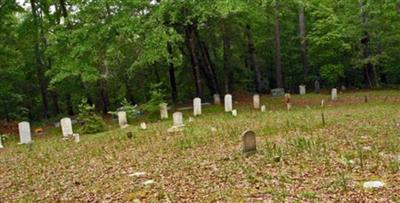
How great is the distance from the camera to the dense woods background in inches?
836

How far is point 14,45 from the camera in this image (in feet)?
99.4

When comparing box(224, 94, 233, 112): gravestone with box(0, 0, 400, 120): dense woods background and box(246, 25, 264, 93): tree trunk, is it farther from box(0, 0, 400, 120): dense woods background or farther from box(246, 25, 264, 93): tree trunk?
box(246, 25, 264, 93): tree trunk

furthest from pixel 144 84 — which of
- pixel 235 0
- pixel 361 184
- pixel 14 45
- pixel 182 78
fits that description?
pixel 361 184

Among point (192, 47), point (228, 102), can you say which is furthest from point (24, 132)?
point (192, 47)

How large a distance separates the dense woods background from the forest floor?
660 cm

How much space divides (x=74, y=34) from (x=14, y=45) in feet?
34.3

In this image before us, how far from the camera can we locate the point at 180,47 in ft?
93.4

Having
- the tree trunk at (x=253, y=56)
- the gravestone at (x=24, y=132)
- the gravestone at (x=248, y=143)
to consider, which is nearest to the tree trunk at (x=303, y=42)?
the tree trunk at (x=253, y=56)

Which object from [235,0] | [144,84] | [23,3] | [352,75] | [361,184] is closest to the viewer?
[361,184]

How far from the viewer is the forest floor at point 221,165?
24.8 ft

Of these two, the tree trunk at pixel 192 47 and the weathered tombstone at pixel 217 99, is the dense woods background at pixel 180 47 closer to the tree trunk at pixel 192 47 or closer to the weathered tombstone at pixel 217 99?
the tree trunk at pixel 192 47

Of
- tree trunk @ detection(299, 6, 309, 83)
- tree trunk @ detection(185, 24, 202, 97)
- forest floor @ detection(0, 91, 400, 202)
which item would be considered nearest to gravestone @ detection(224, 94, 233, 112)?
tree trunk @ detection(185, 24, 202, 97)

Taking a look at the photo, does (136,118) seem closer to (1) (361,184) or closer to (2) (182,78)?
(2) (182,78)

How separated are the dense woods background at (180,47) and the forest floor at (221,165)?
6597mm
